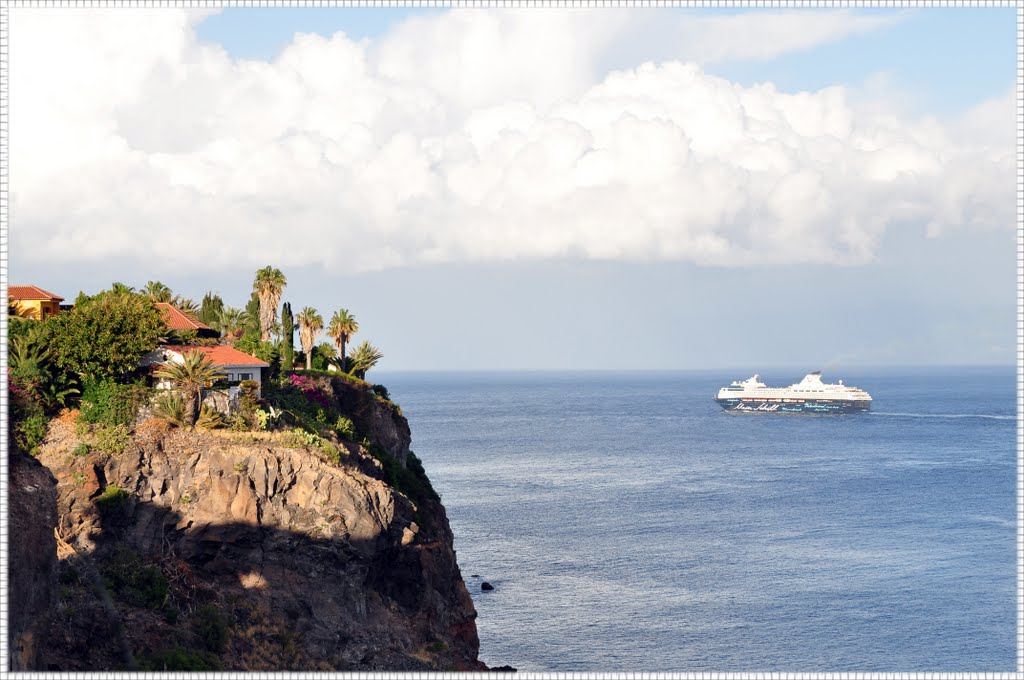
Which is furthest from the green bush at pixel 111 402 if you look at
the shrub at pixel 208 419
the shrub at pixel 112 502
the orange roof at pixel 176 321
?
the orange roof at pixel 176 321

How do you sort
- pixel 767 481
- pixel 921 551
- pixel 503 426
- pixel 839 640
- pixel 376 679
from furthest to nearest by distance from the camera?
1. pixel 503 426
2. pixel 767 481
3. pixel 921 551
4. pixel 839 640
5. pixel 376 679

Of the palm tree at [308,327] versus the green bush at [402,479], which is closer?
the green bush at [402,479]

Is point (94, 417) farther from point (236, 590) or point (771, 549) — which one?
point (771, 549)

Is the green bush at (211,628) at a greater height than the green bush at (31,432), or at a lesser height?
lesser

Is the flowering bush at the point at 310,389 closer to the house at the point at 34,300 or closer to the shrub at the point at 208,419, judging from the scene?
the shrub at the point at 208,419

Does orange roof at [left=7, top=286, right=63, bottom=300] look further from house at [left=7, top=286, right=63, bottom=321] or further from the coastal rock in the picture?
the coastal rock

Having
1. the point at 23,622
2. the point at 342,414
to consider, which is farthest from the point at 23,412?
the point at 342,414

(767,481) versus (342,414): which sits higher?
(342,414)
